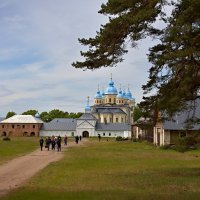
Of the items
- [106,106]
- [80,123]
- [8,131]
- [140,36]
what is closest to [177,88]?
[140,36]

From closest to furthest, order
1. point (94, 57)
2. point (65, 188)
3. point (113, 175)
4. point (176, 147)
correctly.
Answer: point (94, 57) → point (65, 188) → point (176, 147) → point (113, 175)

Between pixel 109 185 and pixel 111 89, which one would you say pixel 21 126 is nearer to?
pixel 111 89

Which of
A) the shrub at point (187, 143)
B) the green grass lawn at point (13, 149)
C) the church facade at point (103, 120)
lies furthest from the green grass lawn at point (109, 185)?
the church facade at point (103, 120)

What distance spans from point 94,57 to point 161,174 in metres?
8.66

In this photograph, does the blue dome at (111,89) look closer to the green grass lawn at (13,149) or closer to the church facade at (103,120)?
the church facade at (103,120)

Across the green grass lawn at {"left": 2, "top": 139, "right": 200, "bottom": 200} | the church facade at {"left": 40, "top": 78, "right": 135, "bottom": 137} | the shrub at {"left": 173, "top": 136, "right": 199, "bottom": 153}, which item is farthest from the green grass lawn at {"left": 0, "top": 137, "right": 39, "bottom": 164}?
the church facade at {"left": 40, "top": 78, "right": 135, "bottom": 137}

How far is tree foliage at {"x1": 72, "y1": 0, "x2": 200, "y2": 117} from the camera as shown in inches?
544

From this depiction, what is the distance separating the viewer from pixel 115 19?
47.0ft

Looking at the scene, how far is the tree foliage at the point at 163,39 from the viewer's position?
1382cm

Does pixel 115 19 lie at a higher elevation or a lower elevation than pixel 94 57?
higher

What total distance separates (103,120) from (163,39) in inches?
4596

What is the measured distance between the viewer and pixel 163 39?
14.9 meters

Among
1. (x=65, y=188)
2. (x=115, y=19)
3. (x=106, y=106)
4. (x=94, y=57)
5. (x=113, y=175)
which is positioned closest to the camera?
(x=115, y=19)

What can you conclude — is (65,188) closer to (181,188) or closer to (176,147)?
(181,188)
